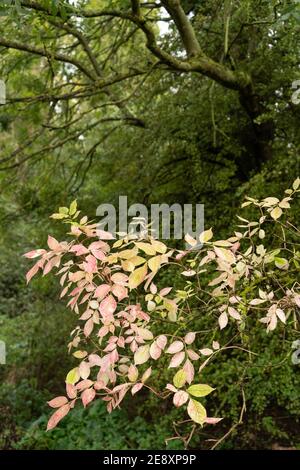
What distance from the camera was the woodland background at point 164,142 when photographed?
3.63 meters

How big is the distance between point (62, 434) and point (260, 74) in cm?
403

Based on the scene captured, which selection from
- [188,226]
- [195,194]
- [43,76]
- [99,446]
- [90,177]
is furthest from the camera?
[90,177]

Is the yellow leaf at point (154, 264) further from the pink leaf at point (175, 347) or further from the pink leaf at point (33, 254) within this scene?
the pink leaf at point (33, 254)

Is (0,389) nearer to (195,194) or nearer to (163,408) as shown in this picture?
(163,408)

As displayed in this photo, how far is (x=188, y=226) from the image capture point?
4.10m

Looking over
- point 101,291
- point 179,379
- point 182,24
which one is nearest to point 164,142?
point 182,24

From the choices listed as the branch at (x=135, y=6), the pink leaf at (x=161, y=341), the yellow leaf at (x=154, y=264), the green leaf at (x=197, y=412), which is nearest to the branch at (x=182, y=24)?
the branch at (x=135, y=6)

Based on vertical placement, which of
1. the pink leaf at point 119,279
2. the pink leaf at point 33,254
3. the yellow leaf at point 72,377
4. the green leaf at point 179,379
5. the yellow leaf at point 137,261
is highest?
the pink leaf at point 33,254

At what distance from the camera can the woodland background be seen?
363 cm

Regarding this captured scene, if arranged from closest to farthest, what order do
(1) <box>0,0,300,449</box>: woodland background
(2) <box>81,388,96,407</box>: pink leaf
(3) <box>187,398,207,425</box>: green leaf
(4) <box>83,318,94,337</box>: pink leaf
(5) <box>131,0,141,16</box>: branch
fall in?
1. (3) <box>187,398,207,425</box>: green leaf
2. (2) <box>81,388,96,407</box>: pink leaf
3. (4) <box>83,318,94,337</box>: pink leaf
4. (5) <box>131,0,141,16</box>: branch
5. (1) <box>0,0,300,449</box>: woodland background

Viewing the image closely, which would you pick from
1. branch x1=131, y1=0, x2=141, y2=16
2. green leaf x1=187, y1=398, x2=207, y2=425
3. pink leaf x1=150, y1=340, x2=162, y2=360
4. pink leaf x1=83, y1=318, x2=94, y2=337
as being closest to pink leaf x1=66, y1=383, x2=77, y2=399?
pink leaf x1=83, y1=318, x2=94, y2=337

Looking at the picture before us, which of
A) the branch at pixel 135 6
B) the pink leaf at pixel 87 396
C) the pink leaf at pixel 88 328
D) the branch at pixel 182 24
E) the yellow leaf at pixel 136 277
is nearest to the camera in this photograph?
the yellow leaf at pixel 136 277

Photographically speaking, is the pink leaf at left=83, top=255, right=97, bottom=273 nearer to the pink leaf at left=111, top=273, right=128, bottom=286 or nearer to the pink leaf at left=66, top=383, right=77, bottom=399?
the pink leaf at left=111, top=273, right=128, bottom=286
